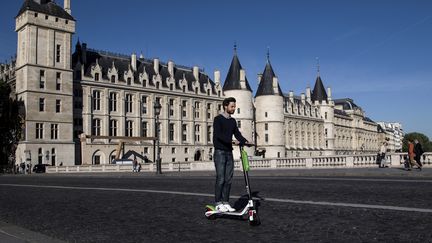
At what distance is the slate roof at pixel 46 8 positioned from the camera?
56.2 m

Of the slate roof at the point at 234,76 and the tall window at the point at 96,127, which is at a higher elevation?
the slate roof at the point at 234,76

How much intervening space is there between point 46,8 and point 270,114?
A: 42125 mm

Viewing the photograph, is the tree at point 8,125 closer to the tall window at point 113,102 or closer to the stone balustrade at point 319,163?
the tall window at point 113,102

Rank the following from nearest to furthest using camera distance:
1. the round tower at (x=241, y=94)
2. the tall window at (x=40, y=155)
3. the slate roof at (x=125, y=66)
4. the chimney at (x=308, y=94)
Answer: the tall window at (x=40, y=155) < the slate roof at (x=125, y=66) < the round tower at (x=241, y=94) < the chimney at (x=308, y=94)

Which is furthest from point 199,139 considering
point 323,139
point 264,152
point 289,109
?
point 323,139

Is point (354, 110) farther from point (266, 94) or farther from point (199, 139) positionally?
point (199, 139)

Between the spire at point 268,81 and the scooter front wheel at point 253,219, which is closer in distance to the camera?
the scooter front wheel at point 253,219

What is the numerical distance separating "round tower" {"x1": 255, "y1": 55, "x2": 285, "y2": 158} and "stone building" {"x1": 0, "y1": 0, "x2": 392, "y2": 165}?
0.58 feet

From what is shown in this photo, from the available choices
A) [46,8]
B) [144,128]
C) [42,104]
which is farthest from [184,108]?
[46,8]

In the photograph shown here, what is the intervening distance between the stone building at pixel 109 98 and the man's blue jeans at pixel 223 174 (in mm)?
51296

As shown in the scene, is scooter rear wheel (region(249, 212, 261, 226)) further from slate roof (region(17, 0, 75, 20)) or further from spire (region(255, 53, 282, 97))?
spire (region(255, 53, 282, 97))

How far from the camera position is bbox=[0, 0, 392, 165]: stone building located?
55.4m

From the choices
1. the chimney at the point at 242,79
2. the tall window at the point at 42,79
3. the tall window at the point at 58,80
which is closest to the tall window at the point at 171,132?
the chimney at the point at 242,79

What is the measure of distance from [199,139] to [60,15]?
27919 mm
